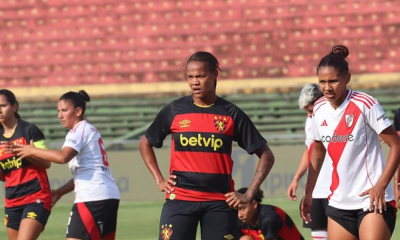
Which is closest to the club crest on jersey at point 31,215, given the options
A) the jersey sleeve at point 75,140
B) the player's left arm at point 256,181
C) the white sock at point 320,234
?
the jersey sleeve at point 75,140

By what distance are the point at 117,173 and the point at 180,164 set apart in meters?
10.6

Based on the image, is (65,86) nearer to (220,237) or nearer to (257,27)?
(257,27)

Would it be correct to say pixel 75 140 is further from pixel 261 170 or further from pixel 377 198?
pixel 377 198

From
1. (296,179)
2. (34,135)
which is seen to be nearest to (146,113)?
(296,179)

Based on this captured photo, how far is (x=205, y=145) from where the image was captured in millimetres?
5352

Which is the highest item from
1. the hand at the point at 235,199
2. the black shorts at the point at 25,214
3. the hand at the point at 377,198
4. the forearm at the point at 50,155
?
the forearm at the point at 50,155

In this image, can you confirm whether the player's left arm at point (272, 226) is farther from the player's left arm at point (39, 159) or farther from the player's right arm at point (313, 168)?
the player's left arm at point (39, 159)

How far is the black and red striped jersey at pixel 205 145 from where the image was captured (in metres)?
5.35

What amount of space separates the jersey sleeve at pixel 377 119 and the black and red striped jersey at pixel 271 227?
1.74m

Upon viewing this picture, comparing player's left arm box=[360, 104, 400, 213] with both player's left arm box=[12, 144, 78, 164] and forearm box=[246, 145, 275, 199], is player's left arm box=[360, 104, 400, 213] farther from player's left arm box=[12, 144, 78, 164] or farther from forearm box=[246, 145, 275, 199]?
player's left arm box=[12, 144, 78, 164]

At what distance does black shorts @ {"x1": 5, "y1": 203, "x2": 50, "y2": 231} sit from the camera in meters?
7.42

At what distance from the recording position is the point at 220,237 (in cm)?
532

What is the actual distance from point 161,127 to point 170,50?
1731cm

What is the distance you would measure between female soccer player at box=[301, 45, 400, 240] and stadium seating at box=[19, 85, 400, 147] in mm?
13621
